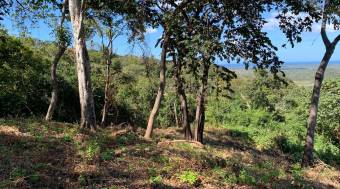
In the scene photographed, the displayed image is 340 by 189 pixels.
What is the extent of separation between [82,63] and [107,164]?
3918 mm

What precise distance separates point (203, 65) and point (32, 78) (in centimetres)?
1406

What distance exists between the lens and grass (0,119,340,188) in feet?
24.0

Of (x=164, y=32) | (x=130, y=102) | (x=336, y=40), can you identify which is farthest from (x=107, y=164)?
(x=130, y=102)

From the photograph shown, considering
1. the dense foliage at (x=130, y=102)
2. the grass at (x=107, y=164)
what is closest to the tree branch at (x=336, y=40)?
the dense foliage at (x=130, y=102)

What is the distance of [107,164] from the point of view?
8.32 m

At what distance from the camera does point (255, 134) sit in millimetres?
25359

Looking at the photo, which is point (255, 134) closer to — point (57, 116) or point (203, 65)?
point (57, 116)

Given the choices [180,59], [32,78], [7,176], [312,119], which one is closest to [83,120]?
[180,59]

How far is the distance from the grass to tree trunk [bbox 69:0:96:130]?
55cm

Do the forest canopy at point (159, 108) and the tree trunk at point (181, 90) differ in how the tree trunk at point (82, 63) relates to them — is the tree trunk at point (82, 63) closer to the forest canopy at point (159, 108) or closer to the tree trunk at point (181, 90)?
the forest canopy at point (159, 108)

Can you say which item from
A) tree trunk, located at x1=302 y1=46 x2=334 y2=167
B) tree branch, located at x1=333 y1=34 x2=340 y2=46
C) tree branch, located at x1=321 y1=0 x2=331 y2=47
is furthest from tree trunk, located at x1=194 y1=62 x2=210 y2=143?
A: tree branch, located at x1=333 y1=34 x2=340 y2=46

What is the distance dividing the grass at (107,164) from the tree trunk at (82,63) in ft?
1.81

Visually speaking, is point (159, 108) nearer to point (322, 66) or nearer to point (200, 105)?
point (200, 105)

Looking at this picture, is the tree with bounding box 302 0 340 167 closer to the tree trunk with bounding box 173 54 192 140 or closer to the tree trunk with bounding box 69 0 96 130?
the tree trunk with bounding box 173 54 192 140
